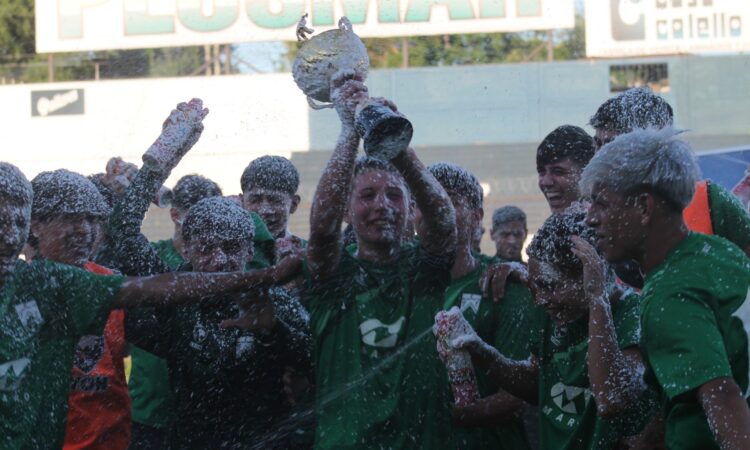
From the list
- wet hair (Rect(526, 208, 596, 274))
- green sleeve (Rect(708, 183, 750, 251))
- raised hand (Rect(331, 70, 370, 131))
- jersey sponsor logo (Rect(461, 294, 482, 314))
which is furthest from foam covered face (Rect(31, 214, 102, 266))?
green sleeve (Rect(708, 183, 750, 251))

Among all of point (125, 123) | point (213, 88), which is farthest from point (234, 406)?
point (125, 123)

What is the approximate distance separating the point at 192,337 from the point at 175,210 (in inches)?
88.1

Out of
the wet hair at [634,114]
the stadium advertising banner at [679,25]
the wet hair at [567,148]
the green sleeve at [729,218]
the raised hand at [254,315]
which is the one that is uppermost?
the stadium advertising banner at [679,25]

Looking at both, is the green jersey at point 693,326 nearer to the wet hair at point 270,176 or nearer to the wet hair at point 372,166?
the wet hair at point 372,166

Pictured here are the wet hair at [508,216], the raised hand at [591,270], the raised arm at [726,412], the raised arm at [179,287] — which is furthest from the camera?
the wet hair at [508,216]

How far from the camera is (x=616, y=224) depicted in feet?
11.0

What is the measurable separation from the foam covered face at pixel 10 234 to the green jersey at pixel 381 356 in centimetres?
117

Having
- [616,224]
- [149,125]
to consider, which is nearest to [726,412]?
[616,224]

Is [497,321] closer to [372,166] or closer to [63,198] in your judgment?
[372,166]

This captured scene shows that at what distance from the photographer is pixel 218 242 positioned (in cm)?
477

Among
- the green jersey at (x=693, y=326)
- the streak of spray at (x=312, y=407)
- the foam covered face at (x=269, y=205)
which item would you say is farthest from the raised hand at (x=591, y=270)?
the foam covered face at (x=269, y=205)

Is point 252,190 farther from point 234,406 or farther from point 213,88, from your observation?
point 213,88

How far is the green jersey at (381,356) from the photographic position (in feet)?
14.0

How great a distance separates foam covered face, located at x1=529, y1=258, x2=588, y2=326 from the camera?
4.04 metres
